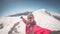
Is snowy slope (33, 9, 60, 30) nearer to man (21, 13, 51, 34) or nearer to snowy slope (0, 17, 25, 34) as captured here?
man (21, 13, 51, 34)

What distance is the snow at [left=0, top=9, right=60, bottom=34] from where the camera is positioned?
1.66 m

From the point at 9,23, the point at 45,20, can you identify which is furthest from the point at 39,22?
the point at 9,23

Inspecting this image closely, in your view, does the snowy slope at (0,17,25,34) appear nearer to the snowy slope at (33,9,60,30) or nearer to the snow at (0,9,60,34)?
the snow at (0,9,60,34)

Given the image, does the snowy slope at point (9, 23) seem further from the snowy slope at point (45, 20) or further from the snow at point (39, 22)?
the snowy slope at point (45, 20)

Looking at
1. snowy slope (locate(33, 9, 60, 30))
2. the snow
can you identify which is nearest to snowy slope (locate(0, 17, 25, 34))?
the snow

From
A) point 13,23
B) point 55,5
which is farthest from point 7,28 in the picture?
point 55,5

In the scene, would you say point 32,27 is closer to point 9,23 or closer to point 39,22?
point 39,22

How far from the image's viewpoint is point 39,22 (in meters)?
1.68

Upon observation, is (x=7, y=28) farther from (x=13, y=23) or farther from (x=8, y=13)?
(x=8, y=13)

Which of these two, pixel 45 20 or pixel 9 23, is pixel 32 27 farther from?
pixel 9 23

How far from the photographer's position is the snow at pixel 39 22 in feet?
5.46

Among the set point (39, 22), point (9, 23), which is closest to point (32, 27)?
point (39, 22)

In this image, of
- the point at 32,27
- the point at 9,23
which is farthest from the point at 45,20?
the point at 9,23

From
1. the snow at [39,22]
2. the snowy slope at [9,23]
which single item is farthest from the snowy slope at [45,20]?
the snowy slope at [9,23]
